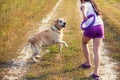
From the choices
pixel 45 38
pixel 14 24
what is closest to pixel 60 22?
pixel 45 38

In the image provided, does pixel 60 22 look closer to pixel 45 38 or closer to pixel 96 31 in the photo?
pixel 45 38

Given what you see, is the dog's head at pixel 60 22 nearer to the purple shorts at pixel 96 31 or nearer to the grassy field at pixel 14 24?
the grassy field at pixel 14 24

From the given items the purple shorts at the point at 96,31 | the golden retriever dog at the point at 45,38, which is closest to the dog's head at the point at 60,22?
the golden retriever dog at the point at 45,38

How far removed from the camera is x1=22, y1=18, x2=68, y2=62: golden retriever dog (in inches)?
362

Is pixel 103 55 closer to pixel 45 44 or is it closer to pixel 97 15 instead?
pixel 45 44

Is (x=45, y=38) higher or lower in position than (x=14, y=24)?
higher

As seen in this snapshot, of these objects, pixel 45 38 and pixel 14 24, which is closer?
pixel 45 38

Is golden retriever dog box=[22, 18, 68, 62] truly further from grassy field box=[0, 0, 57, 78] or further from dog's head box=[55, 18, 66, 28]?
grassy field box=[0, 0, 57, 78]

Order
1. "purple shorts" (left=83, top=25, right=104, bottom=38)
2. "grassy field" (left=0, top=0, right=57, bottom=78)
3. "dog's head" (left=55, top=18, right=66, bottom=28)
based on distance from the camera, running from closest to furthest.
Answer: "purple shorts" (left=83, top=25, right=104, bottom=38) < "dog's head" (left=55, top=18, right=66, bottom=28) < "grassy field" (left=0, top=0, right=57, bottom=78)

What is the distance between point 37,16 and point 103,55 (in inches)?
347

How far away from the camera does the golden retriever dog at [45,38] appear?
919 centimetres

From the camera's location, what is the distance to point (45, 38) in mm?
9438

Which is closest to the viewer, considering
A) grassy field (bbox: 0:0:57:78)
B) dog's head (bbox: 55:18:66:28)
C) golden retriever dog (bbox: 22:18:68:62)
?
golden retriever dog (bbox: 22:18:68:62)

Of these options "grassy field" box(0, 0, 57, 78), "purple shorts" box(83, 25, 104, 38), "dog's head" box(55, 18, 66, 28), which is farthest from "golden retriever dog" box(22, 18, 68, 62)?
"purple shorts" box(83, 25, 104, 38)
